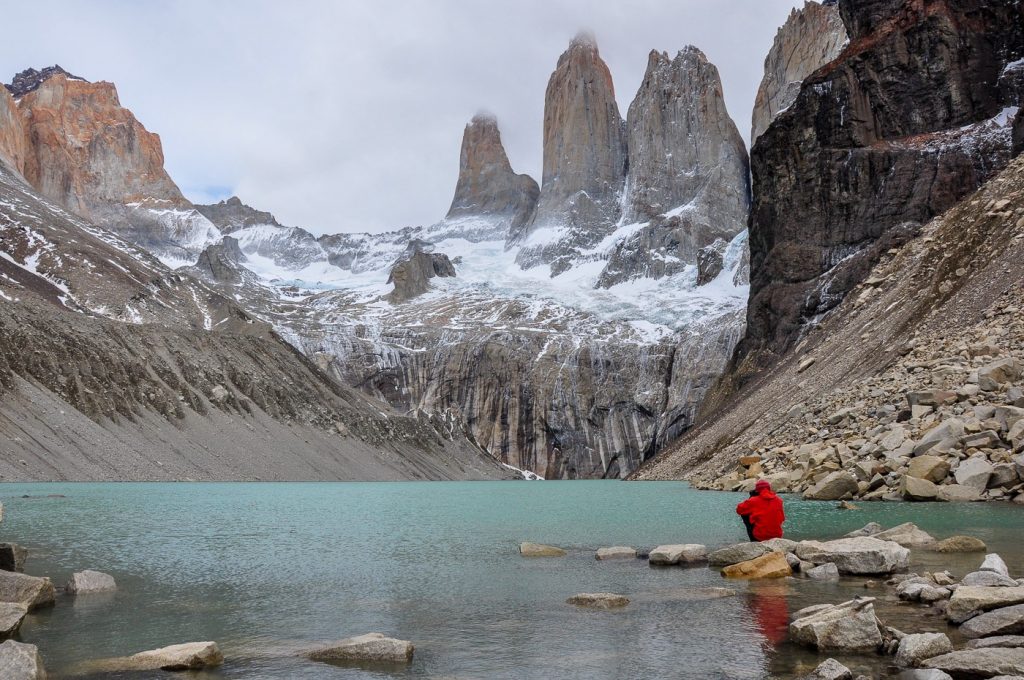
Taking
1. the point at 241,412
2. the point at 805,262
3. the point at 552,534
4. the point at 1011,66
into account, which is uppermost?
the point at 1011,66

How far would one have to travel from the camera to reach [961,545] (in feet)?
57.0

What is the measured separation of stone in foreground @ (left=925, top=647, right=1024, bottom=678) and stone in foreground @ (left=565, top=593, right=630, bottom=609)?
5.54 m

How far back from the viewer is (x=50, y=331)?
80312 millimetres

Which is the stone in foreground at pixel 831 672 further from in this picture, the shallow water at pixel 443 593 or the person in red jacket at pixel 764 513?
the person in red jacket at pixel 764 513

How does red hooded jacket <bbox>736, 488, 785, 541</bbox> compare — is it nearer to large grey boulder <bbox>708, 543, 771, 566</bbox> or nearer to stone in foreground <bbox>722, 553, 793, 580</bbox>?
large grey boulder <bbox>708, 543, 771, 566</bbox>

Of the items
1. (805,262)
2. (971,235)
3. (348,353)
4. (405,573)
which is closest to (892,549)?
(405,573)

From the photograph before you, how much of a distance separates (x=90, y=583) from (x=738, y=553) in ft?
40.5

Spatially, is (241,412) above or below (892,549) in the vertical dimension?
above

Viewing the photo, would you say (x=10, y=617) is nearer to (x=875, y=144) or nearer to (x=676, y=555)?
(x=676, y=555)

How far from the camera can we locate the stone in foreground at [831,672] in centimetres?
887

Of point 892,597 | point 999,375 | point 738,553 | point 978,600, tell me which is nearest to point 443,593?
point 738,553

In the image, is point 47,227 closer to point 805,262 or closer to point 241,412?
point 241,412

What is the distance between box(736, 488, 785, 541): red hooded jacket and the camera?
63.6 feet

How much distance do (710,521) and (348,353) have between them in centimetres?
14672
